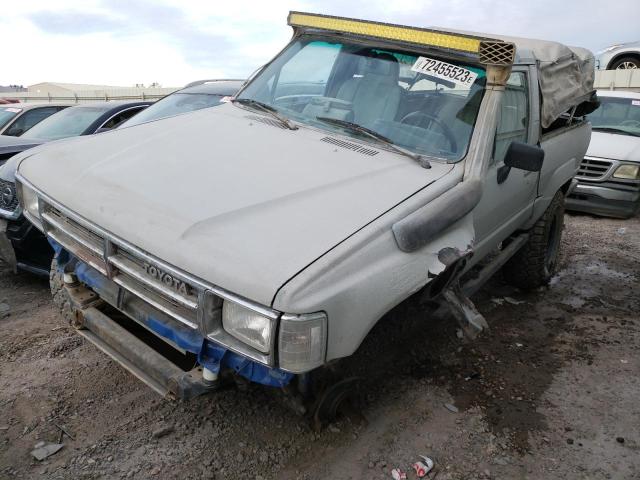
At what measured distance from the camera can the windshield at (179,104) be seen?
574cm

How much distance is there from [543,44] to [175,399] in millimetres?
4093

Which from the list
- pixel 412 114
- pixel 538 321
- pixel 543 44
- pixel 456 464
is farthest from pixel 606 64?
pixel 456 464

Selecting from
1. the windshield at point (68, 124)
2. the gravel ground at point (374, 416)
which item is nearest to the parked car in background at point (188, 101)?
the windshield at point (68, 124)

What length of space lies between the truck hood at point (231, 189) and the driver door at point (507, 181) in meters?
0.58

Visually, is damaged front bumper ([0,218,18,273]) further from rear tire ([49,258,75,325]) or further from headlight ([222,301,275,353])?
headlight ([222,301,275,353])

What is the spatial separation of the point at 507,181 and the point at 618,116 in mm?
6373

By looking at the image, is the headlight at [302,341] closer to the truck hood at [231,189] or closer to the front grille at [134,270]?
the truck hood at [231,189]

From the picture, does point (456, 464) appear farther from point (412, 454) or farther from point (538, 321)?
point (538, 321)

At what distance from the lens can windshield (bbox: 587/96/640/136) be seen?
8.09 metres

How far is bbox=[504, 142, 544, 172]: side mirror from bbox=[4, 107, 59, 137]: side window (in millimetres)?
7180

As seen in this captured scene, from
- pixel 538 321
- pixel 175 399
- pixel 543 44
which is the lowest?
pixel 538 321

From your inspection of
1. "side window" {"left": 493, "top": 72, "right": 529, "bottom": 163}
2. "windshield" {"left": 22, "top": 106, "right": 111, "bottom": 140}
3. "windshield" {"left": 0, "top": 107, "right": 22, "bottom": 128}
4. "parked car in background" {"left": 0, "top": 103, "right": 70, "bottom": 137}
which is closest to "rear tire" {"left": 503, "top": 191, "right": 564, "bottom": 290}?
"side window" {"left": 493, "top": 72, "right": 529, "bottom": 163}

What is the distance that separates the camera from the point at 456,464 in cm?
259

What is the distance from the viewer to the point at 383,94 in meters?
3.13
